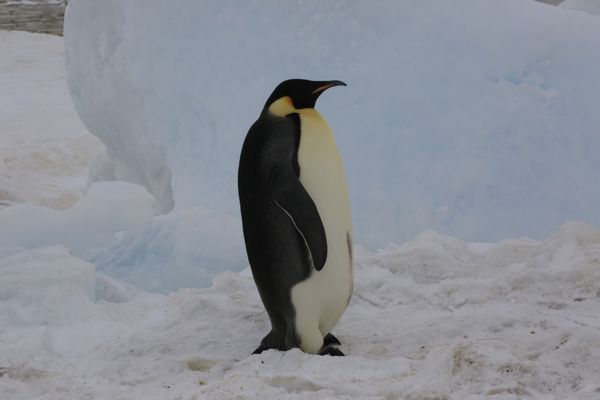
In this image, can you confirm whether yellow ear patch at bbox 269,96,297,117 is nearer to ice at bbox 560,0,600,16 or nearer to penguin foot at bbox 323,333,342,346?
penguin foot at bbox 323,333,342,346

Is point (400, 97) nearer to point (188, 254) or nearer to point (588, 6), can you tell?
point (188, 254)

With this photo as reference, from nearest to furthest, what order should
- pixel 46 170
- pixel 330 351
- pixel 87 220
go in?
pixel 330 351
pixel 87 220
pixel 46 170

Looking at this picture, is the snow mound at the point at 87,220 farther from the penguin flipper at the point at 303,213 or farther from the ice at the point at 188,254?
the penguin flipper at the point at 303,213

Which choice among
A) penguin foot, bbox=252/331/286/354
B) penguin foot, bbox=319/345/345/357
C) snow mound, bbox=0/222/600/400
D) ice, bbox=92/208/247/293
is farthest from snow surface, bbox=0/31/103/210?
penguin foot, bbox=319/345/345/357

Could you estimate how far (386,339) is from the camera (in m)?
2.70

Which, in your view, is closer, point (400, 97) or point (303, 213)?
point (303, 213)

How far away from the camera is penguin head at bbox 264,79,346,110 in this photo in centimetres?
264

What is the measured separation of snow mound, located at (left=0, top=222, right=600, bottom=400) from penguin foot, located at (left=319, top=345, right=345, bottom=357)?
0.17 ft

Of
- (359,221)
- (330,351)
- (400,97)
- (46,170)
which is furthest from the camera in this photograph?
(46,170)

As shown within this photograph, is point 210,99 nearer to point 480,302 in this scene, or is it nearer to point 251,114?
point 251,114

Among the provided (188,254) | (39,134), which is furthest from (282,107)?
(39,134)

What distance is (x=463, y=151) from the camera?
14.9ft

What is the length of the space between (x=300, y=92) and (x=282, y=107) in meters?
0.07

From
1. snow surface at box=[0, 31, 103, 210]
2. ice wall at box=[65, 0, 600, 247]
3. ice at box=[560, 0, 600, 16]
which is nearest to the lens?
ice wall at box=[65, 0, 600, 247]
